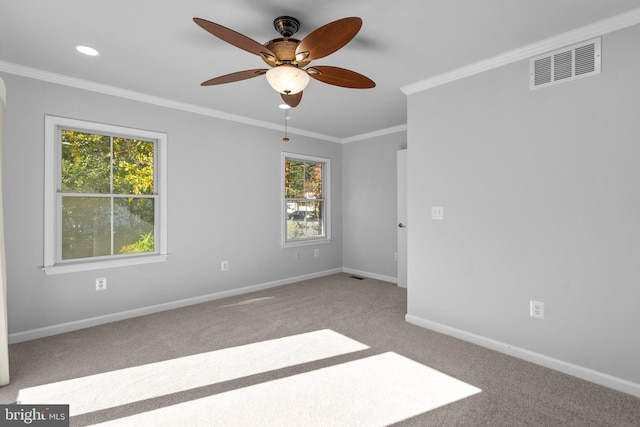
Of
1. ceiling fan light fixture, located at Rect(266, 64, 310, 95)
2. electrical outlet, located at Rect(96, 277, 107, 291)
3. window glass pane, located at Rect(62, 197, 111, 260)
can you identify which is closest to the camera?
ceiling fan light fixture, located at Rect(266, 64, 310, 95)

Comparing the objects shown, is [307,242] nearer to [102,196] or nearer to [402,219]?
[402,219]

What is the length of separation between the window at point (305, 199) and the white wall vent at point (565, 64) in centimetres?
337

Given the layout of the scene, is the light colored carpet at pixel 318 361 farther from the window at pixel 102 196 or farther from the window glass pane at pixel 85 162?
the window glass pane at pixel 85 162

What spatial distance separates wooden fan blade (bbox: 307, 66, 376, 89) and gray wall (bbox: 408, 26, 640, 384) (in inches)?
48.6

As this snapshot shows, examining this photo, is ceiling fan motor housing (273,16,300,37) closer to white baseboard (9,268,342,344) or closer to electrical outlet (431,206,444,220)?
electrical outlet (431,206,444,220)

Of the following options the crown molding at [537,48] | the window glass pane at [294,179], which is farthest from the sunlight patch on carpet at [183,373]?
the window glass pane at [294,179]

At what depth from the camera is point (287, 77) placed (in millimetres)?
2018

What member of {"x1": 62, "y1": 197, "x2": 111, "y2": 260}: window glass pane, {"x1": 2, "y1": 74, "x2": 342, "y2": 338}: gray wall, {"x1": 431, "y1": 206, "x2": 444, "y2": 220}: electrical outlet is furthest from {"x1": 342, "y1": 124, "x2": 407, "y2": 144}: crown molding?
{"x1": 62, "y1": 197, "x2": 111, "y2": 260}: window glass pane

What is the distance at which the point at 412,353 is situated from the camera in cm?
267

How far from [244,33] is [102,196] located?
91.4 inches

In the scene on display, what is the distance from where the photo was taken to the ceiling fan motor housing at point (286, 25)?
2074 mm

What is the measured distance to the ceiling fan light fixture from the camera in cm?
200

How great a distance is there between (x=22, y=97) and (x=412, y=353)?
13.5 feet

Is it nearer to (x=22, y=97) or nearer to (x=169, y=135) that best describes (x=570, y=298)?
(x=169, y=135)
